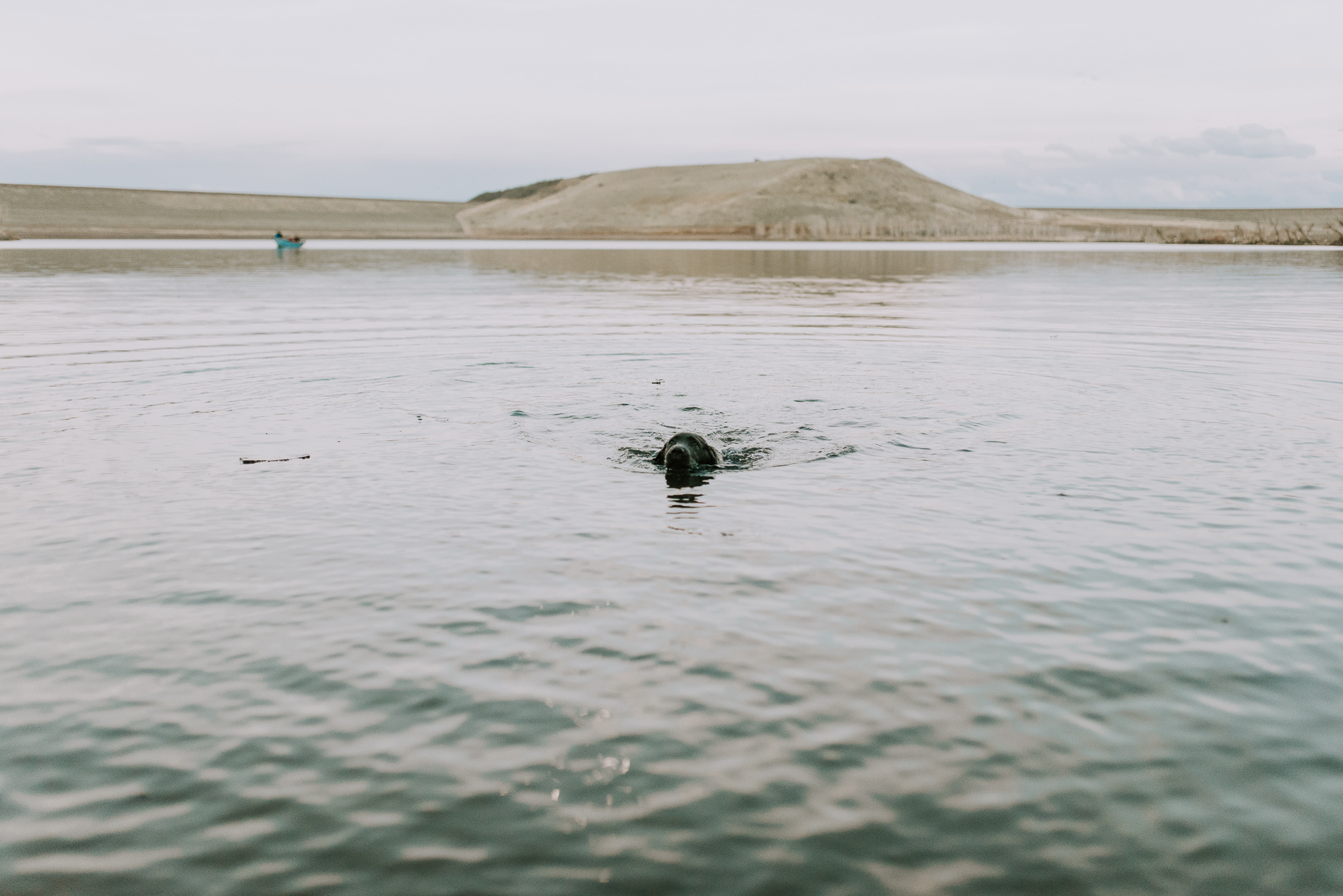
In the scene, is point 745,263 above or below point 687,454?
above

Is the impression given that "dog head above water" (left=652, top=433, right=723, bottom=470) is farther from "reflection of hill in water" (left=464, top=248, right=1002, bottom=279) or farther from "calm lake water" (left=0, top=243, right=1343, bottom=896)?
"reflection of hill in water" (left=464, top=248, right=1002, bottom=279)

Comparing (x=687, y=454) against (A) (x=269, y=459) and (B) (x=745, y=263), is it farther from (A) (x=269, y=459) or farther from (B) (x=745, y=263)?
(B) (x=745, y=263)

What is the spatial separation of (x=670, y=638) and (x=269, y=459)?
8368 millimetres

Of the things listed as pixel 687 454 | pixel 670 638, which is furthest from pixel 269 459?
pixel 670 638

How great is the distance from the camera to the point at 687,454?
13.6 metres

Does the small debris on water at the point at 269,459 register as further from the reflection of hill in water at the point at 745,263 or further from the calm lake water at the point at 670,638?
A: the reflection of hill in water at the point at 745,263

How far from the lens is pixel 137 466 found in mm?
13352

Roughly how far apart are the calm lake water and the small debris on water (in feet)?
0.55

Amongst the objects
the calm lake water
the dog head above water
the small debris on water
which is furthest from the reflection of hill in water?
the small debris on water

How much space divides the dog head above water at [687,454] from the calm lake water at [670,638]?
1.42 feet

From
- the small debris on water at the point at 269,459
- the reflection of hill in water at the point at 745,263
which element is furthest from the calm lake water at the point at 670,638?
the reflection of hill in water at the point at 745,263

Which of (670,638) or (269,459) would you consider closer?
(670,638)

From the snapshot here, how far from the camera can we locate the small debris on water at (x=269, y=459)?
1371 cm

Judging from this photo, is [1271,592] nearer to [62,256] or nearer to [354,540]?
[354,540]
